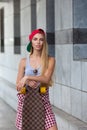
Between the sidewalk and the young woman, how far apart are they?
4367mm

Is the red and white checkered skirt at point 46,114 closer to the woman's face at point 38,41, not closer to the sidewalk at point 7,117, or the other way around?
the woman's face at point 38,41

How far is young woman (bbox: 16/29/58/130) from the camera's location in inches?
206

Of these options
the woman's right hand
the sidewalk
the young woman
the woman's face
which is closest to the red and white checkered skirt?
the young woman

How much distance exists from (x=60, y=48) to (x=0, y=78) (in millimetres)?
7353

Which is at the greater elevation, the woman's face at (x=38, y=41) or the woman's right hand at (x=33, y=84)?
the woman's face at (x=38, y=41)

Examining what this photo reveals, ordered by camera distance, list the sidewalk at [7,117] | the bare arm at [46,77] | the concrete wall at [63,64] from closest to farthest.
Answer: the bare arm at [46,77]
the concrete wall at [63,64]
the sidewalk at [7,117]

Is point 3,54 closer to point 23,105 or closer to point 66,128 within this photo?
point 66,128

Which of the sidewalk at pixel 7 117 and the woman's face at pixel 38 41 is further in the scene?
the sidewalk at pixel 7 117

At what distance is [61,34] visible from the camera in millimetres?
9156

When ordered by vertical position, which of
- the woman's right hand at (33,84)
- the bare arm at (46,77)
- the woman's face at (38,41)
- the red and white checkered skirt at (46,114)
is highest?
the woman's face at (38,41)

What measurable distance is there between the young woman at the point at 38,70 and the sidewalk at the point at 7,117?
4.37 m

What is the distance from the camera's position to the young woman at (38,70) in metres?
5.23

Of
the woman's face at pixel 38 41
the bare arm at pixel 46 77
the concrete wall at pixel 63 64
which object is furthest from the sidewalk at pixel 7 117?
the woman's face at pixel 38 41

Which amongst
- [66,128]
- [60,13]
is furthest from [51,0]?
[66,128]
